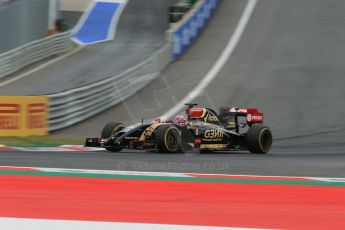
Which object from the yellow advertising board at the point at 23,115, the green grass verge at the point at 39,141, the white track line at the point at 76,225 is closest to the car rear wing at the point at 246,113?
the green grass verge at the point at 39,141

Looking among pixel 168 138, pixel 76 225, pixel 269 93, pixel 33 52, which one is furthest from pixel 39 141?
pixel 33 52

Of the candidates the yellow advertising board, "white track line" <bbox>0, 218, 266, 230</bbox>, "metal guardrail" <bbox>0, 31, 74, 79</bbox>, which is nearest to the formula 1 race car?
the yellow advertising board

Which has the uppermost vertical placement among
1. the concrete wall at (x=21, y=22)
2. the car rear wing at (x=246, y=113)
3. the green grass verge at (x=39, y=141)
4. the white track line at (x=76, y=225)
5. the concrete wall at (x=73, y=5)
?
the concrete wall at (x=73, y=5)

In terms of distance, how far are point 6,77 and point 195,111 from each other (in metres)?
12.5

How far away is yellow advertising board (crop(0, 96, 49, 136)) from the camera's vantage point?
1469 centimetres

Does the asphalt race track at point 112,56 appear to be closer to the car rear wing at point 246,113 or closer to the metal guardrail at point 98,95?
the metal guardrail at point 98,95

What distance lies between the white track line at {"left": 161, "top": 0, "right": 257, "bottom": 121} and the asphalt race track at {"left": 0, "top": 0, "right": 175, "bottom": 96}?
9.39 feet

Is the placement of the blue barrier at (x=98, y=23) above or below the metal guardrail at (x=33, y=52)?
above

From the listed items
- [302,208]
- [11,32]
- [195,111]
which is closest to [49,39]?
[11,32]

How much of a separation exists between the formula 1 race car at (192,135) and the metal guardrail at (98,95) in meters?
3.89

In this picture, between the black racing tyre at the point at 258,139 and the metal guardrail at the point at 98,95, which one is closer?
the black racing tyre at the point at 258,139

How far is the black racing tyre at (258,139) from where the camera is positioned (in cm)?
1293

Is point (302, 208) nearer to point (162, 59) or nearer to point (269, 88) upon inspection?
point (269, 88)

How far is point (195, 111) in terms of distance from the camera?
12.8m
